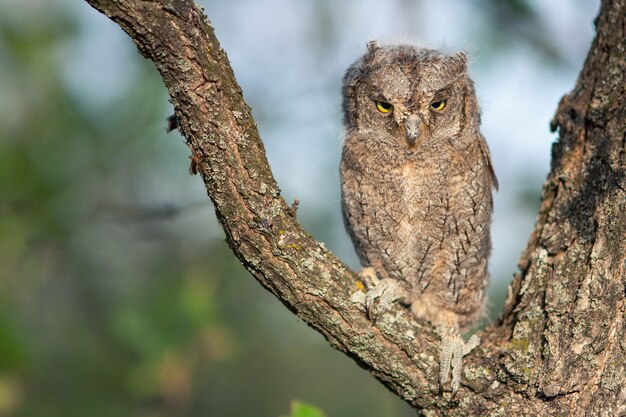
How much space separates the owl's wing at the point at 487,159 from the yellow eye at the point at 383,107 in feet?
1.46

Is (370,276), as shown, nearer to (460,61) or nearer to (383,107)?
(383,107)

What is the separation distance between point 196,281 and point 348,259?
1481 mm

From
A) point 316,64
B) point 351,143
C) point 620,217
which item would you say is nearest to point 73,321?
point 316,64

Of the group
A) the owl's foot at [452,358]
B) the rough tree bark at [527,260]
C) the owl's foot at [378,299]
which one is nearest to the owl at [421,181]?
the owl's foot at [378,299]

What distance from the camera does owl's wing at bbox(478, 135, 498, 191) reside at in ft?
9.53

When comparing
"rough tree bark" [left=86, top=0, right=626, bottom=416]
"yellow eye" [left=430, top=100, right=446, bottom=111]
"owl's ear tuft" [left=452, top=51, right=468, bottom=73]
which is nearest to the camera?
"rough tree bark" [left=86, top=0, right=626, bottom=416]

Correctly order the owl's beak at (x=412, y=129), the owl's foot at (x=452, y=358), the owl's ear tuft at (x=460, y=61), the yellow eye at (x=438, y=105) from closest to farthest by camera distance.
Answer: the owl's foot at (x=452, y=358) → the owl's beak at (x=412, y=129) → the yellow eye at (x=438, y=105) → the owl's ear tuft at (x=460, y=61)

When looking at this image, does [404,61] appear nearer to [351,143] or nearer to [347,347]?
[351,143]

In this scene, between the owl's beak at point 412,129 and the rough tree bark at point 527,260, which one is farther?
the owl's beak at point 412,129

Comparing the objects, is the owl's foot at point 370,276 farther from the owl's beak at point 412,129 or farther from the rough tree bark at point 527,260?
the owl's beak at point 412,129

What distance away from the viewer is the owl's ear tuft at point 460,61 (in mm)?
3021

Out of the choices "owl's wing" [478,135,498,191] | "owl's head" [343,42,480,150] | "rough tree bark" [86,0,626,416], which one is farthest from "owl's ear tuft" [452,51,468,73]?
"rough tree bark" [86,0,626,416]

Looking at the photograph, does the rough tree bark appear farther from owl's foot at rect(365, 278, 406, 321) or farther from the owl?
the owl

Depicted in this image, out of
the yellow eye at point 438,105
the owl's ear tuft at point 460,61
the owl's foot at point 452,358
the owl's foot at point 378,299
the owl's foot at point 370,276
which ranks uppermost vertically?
the owl's ear tuft at point 460,61
